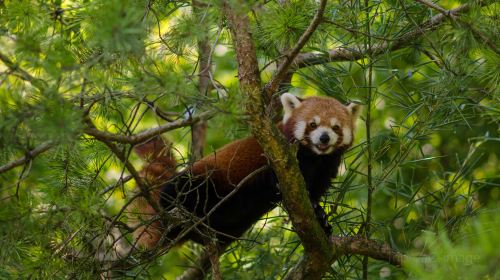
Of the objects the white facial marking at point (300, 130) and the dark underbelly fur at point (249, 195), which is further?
the white facial marking at point (300, 130)

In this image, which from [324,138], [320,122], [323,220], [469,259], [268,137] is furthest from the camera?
[320,122]

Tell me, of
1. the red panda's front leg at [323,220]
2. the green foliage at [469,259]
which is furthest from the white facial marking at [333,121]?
the green foliage at [469,259]

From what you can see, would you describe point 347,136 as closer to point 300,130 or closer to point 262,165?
point 300,130

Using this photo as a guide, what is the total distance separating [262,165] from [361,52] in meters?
0.99

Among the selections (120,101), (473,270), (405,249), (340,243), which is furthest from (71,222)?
(405,249)

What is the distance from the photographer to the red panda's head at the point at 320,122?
4.40m

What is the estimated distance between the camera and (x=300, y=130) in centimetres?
454

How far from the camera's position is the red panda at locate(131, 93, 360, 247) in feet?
14.5

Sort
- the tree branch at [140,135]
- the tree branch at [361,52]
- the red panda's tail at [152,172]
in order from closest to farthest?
the tree branch at [140,135] < the tree branch at [361,52] < the red panda's tail at [152,172]

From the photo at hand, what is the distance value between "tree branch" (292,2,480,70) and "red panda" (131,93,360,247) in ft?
0.90

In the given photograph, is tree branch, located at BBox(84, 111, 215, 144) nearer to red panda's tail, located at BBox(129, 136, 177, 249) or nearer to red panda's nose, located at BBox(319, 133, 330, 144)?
red panda's tail, located at BBox(129, 136, 177, 249)

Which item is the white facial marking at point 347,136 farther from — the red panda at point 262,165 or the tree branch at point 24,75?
the tree branch at point 24,75

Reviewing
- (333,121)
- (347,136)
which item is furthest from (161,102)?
(347,136)

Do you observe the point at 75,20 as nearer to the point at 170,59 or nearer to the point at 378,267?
the point at 170,59
